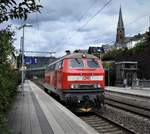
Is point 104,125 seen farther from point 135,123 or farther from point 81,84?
point 81,84

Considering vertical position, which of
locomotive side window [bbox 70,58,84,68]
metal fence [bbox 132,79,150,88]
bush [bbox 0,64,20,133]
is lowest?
bush [bbox 0,64,20,133]

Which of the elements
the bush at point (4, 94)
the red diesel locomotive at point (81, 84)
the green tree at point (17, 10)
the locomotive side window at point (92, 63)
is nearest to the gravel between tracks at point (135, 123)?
the red diesel locomotive at point (81, 84)

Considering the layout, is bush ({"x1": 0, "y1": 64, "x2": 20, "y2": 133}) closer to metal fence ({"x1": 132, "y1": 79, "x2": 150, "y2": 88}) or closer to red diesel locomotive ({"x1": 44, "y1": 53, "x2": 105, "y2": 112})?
red diesel locomotive ({"x1": 44, "y1": 53, "x2": 105, "y2": 112})

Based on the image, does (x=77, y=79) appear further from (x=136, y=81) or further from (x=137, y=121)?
(x=136, y=81)

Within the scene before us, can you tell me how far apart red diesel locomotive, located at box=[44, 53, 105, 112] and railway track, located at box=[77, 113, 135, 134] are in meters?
0.66

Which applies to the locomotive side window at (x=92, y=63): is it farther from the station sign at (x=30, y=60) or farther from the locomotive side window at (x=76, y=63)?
the station sign at (x=30, y=60)

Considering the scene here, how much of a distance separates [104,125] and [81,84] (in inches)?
167

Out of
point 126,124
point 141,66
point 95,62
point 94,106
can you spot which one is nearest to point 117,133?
point 126,124

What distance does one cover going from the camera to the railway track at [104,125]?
13613 millimetres

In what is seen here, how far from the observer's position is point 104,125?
1542 centimetres

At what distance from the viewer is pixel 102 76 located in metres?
19.9

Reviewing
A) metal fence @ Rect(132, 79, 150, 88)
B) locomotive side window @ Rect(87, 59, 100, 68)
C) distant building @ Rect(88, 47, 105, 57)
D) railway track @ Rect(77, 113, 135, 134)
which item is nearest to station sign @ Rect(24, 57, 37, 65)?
distant building @ Rect(88, 47, 105, 57)

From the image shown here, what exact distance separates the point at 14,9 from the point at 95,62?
1448 centimetres

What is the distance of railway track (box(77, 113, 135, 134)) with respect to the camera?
13.6m
